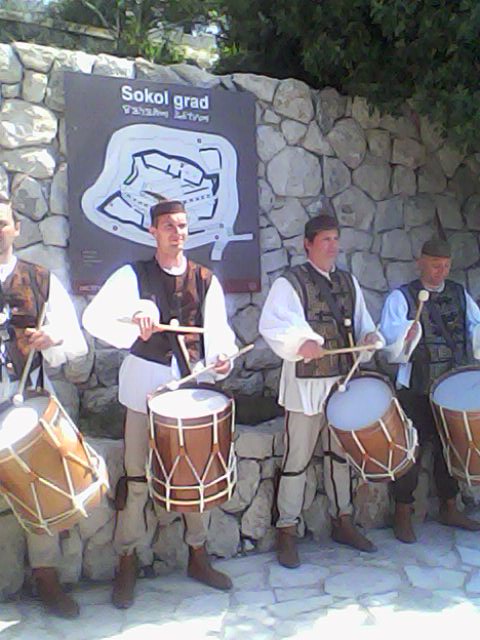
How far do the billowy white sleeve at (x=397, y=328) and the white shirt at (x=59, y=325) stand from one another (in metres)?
1.32

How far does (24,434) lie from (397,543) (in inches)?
71.0

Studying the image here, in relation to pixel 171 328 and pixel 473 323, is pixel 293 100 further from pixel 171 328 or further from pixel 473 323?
pixel 171 328

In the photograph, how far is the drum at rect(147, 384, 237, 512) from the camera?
2.42 m

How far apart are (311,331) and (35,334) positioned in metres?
1.06

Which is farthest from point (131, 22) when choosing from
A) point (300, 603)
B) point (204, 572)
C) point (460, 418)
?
point (300, 603)

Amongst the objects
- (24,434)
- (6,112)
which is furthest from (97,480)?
(6,112)

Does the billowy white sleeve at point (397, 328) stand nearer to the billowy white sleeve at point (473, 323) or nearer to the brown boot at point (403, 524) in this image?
the billowy white sleeve at point (473, 323)

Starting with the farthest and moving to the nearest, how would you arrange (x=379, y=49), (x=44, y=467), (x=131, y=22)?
(x=131, y=22), (x=379, y=49), (x=44, y=467)

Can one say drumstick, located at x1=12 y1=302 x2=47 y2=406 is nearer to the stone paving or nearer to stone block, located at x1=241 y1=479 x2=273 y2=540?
the stone paving

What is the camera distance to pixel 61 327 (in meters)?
2.54

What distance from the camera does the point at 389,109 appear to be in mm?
3703

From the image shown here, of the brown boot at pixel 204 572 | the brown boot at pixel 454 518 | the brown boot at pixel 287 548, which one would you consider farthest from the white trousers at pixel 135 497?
the brown boot at pixel 454 518

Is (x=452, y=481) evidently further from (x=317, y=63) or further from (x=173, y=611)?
(x=317, y=63)

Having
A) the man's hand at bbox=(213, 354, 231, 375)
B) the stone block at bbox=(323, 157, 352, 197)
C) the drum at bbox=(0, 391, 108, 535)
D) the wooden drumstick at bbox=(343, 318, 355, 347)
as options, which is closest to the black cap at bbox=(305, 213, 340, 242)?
the wooden drumstick at bbox=(343, 318, 355, 347)
